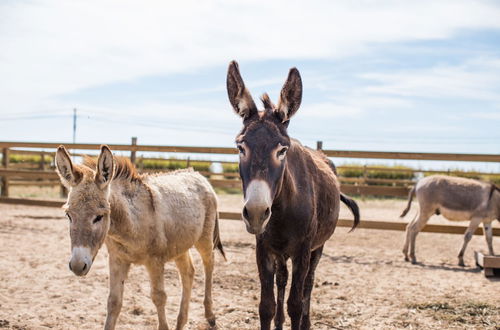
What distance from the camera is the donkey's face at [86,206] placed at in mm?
3395

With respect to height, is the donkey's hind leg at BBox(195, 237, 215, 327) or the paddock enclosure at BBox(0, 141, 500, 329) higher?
the donkey's hind leg at BBox(195, 237, 215, 327)

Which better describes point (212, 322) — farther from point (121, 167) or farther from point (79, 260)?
point (79, 260)

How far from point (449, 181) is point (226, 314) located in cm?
617

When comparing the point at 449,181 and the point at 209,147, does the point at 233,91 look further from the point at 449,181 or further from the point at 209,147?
the point at 209,147

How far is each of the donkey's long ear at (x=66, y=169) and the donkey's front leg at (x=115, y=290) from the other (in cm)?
90

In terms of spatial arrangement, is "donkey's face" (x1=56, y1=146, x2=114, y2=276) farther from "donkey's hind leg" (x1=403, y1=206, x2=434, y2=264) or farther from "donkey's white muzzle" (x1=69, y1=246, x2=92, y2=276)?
"donkey's hind leg" (x1=403, y1=206, x2=434, y2=264)

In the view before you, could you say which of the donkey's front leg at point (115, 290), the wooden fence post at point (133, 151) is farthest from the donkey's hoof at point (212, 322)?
the wooden fence post at point (133, 151)

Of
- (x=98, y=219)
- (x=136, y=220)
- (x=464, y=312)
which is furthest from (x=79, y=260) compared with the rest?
(x=464, y=312)

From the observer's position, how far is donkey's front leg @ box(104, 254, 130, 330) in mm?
4145

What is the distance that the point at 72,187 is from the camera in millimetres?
3654

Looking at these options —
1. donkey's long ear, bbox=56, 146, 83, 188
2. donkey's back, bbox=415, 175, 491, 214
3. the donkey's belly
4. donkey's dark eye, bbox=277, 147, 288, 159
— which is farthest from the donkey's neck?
the donkey's belly

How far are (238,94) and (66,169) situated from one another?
4.73 ft

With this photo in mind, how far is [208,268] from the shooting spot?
5.33 metres

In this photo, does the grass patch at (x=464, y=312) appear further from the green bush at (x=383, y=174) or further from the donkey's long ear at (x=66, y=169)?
the green bush at (x=383, y=174)
